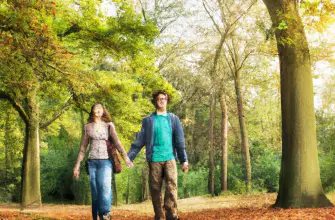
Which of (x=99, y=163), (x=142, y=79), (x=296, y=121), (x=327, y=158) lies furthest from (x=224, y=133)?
(x=99, y=163)

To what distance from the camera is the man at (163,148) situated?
6.46m

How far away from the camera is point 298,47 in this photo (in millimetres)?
9602

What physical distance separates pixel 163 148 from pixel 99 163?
1.10 m

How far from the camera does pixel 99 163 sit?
6.75m

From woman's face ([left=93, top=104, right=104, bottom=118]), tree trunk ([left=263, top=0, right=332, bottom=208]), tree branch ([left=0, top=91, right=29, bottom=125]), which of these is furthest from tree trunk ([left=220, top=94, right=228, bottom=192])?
woman's face ([left=93, top=104, right=104, bottom=118])

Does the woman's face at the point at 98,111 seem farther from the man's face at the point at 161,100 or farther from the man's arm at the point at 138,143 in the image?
the man's face at the point at 161,100

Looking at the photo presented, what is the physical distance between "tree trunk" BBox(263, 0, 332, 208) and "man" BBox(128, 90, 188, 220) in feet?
12.6

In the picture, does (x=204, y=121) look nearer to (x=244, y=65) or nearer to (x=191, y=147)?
(x=191, y=147)

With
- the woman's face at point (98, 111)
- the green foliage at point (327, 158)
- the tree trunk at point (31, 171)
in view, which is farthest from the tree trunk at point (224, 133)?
the woman's face at point (98, 111)

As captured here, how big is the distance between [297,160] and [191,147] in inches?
940

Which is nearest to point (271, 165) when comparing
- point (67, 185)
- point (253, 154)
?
point (253, 154)

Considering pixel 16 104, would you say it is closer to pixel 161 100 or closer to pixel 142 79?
pixel 142 79

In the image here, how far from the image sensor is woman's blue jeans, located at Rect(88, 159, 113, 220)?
6691 millimetres

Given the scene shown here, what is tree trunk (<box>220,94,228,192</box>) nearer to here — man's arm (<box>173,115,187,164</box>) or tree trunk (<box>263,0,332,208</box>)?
tree trunk (<box>263,0,332,208</box>)
